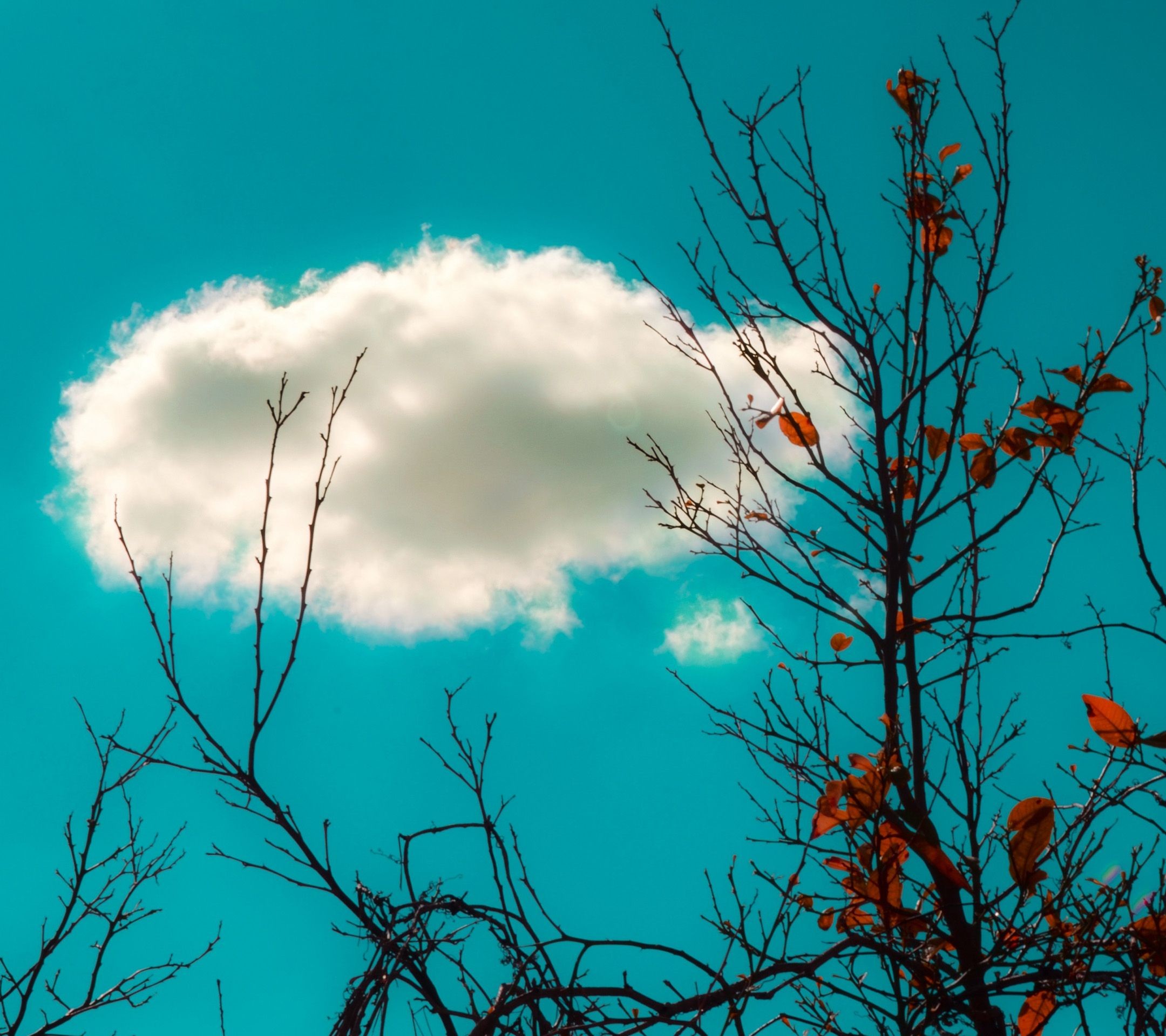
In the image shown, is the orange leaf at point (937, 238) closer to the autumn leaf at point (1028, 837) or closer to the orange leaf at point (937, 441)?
the orange leaf at point (937, 441)

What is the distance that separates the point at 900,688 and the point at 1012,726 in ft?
2.43

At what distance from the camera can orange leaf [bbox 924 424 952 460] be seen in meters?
2.33

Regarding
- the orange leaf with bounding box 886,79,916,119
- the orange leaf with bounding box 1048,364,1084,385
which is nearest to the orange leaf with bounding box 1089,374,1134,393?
the orange leaf with bounding box 1048,364,1084,385

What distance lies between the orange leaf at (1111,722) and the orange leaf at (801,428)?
0.99m

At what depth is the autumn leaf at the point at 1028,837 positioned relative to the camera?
60.7 inches

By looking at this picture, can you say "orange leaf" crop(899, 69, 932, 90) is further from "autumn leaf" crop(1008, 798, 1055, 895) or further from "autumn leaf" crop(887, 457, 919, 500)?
"autumn leaf" crop(1008, 798, 1055, 895)

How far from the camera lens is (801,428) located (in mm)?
2355

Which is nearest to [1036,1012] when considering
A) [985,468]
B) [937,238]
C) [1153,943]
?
[1153,943]

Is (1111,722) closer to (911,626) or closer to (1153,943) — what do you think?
(1153,943)

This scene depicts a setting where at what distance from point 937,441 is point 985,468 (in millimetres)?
173

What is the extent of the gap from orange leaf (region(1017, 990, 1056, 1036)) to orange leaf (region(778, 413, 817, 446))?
1.40m

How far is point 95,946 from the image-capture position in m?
4.23

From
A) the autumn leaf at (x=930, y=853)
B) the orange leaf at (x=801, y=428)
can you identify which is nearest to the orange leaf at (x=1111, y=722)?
the autumn leaf at (x=930, y=853)

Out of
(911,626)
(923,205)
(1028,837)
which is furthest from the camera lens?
(923,205)
